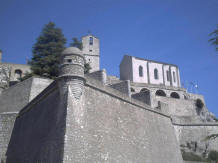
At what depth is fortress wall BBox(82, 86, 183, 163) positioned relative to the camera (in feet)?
37.7

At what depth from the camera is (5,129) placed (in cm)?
1608

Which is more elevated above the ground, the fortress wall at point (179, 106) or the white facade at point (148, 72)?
the white facade at point (148, 72)

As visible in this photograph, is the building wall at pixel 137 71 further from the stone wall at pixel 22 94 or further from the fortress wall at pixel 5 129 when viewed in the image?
the fortress wall at pixel 5 129

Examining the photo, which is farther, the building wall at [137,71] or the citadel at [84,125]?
the building wall at [137,71]

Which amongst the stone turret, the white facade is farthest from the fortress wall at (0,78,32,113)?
the white facade

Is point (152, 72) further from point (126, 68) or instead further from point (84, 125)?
point (84, 125)

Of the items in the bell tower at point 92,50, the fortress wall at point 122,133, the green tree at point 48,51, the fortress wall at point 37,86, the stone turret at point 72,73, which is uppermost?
the bell tower at point 92,50

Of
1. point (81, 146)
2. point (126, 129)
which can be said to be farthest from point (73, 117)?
point (126, 129)

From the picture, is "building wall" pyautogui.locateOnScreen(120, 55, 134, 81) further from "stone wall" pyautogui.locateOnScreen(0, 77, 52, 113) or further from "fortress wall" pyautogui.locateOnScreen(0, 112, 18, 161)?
"fortress wall" pyautogui.locateOnScreen(0, 112, 18, 161)

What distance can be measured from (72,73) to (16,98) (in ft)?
30.8

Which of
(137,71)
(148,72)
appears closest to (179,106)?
(137,71)

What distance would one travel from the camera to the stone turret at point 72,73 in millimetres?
11125

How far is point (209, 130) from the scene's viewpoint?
77.3 feet

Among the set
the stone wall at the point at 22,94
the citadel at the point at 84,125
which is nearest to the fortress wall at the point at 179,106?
the citadel at the point at 84,125
